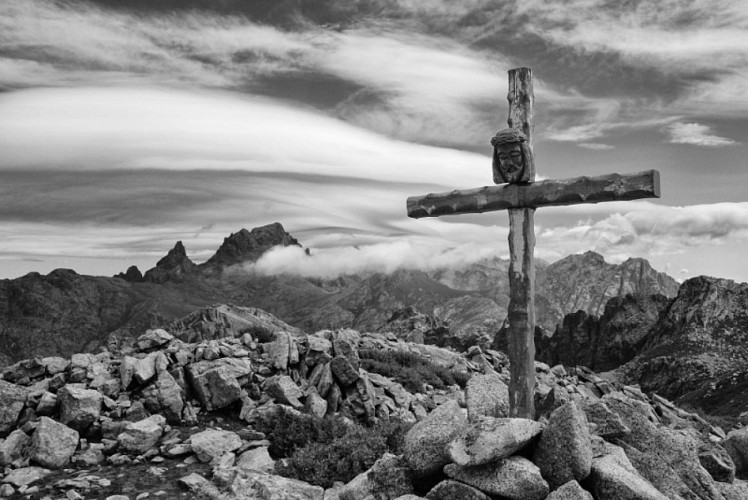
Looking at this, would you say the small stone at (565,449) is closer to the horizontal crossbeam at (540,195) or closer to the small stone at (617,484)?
the small stone at (617,484)

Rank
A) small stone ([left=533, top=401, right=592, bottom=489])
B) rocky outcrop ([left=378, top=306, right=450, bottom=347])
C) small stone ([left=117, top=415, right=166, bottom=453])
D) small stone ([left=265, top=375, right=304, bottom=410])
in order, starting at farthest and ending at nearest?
rocky outcrop ([left=378, top=306, right=450, bottom=347])
small stone ([left=265, top=375, right=304, bottom=410])
small stone ([left=117, top=415, right=166, bottom=453])
small stone ([left=533, top=401, right=592, bottom=489])

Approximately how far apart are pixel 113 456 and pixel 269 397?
6010mm

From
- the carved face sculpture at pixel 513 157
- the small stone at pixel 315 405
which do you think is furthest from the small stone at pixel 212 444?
the carved face sculpture at pixel 513 157

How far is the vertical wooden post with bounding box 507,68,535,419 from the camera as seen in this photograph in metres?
13.9

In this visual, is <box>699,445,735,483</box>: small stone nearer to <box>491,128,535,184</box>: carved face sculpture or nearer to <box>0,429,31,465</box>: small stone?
<box>491,128,535,184</box>: carved face sculpture

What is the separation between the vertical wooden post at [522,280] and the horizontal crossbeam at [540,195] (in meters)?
0.35

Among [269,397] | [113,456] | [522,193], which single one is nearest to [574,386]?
[269,397]

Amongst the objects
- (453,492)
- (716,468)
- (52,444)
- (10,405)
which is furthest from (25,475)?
(716,468)

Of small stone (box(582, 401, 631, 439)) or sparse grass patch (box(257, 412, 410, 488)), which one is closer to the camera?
small stone (box(582, 401, 631, 439))

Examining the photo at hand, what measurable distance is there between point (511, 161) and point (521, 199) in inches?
37.4

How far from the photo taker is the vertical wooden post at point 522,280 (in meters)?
13.9

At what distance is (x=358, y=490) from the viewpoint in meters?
11.0

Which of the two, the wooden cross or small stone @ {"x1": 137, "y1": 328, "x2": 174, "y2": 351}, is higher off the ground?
the wooden cross

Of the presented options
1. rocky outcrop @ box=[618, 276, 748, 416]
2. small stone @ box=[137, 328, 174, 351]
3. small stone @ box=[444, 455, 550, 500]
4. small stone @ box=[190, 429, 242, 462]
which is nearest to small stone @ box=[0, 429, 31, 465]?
small stone @ box=[190, 429, 242, 462]
